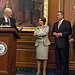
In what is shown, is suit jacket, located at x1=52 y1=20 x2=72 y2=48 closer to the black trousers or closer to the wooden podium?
the black trousers

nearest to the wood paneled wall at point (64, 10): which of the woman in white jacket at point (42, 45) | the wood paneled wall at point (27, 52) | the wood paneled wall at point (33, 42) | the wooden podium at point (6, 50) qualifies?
the wood paneled wall at point (33, 42)

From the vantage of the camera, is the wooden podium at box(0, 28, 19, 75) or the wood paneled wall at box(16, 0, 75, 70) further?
the wood paneled wall at box(16, 0, 75, 70)

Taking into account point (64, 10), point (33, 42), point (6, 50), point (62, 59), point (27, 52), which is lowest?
point (62, 59)

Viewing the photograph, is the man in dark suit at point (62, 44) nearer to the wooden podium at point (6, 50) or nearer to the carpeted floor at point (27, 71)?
the carpeted floor at point (27, 71)

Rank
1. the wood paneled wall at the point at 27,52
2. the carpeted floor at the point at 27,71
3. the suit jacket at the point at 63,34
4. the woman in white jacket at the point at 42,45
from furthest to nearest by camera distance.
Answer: the wood paneled wall at the point at 27,52 → the carpeted floor at the point at 27,71 → the woman in white jacket at the point at 42,45 → the suit jacket at the point at 63,34

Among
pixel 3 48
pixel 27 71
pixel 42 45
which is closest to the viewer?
pixel 3 48

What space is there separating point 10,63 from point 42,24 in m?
2.53

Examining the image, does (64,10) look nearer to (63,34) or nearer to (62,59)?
(63,34)

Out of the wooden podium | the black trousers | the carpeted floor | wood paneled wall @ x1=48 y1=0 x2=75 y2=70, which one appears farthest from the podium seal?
wood paneled wall @ x1=48 y1=0 x2=75 y2=70

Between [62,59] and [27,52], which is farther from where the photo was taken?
[27,52]

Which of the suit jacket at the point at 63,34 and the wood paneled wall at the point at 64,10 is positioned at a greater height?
the wood paneled wall at the point at 64,10

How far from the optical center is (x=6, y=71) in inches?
141

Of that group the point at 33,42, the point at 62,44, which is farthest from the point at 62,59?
the point at 33,42

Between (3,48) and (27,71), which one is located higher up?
(3,48)
